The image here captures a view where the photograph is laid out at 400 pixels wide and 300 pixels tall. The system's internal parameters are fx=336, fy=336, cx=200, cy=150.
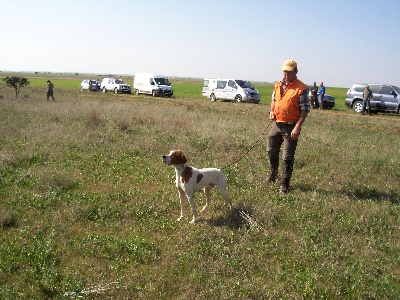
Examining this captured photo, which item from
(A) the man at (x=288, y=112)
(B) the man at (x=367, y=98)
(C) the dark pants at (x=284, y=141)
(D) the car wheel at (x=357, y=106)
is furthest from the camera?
(D) the car wheel at (x=357, y=106)

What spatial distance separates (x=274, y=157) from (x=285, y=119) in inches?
35.5

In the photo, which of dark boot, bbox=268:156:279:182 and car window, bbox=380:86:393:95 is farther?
car window, bbox=380:86:393:95

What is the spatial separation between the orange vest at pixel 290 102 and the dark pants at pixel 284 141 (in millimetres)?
176

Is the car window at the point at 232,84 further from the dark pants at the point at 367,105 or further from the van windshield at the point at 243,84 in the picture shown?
the dark pants at the point at 367,105

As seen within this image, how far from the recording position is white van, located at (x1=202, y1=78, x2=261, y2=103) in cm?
2558

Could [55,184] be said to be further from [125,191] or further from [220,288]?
[220,288]

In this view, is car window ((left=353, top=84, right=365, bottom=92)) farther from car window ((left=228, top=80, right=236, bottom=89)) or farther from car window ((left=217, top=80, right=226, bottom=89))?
car window ((left=217, top=80, right=226, bottom=89))

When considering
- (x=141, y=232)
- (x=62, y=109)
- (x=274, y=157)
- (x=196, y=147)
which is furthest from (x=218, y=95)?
(x=141, y=232)

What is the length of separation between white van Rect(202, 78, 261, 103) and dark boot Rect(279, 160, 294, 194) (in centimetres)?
1990

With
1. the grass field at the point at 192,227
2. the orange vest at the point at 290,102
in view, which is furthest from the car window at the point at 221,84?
the orange vest at the point at 290,102

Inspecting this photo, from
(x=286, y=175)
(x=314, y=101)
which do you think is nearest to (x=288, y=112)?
(x=286, y=175)

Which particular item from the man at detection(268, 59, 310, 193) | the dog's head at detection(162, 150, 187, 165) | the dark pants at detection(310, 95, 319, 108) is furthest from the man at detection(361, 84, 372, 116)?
the dog's head at detection(162, 150, 187, 165)

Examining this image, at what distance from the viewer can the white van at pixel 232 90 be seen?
25.6 metres

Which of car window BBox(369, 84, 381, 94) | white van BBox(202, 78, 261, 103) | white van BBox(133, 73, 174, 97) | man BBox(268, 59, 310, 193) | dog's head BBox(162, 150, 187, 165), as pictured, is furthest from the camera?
white van BBox(133, 73, 174, 97)
